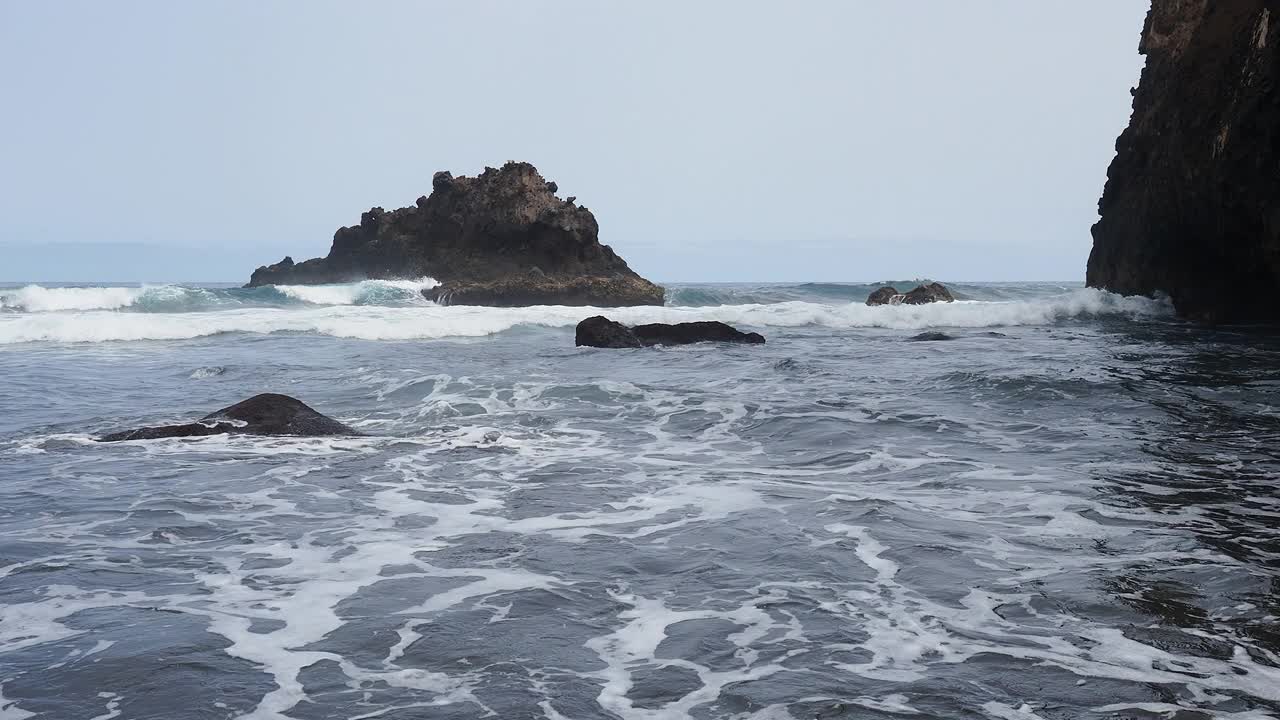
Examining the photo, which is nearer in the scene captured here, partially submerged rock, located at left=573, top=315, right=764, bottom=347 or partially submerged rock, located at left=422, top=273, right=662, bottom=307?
partially submerged rock, located at left=573, top=315, right=764, bottom=347

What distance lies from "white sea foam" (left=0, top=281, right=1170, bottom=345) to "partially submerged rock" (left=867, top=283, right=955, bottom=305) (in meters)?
3.90

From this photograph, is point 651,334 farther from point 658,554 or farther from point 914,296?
point 914,296

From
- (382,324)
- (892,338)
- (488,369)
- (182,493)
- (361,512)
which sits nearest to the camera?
(361,512)

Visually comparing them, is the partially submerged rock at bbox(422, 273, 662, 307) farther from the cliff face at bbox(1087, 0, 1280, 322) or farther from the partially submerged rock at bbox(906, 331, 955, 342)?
the partially submerged rock at bbox(906, 331, 955, 342)

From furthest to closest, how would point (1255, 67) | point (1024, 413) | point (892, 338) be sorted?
point (892, 338)
point (1255, 67)
point (1024, 413)

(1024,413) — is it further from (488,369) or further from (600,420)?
(488,369)

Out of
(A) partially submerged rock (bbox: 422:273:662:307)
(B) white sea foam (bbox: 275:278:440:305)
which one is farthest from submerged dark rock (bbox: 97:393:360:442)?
(B) white sea foam (bbox: 275:278:440:305)

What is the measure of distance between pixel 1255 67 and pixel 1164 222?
5590mm

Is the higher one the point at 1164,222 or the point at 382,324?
the point at 1164,222

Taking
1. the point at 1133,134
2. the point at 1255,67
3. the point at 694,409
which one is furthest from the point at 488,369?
the point at 1133,134

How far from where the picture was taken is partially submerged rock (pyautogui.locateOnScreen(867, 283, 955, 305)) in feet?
108

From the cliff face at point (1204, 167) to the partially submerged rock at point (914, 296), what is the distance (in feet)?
18.2

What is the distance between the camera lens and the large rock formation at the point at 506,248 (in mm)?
42906

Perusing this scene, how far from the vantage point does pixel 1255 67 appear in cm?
1883
